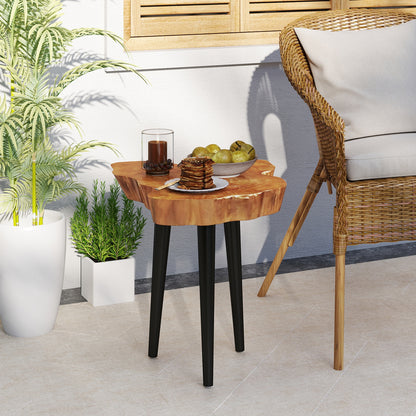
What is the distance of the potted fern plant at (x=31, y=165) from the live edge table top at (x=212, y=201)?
0.34 metres

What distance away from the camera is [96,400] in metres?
1.94

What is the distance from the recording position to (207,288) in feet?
6.43

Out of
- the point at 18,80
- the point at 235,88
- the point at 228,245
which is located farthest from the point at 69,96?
the point at 228,245

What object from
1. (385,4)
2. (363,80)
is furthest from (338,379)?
(385,4)

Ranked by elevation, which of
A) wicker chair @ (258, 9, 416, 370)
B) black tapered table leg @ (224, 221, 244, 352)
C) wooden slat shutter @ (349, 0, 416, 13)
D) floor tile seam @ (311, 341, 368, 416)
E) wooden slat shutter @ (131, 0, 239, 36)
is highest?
wooden slat shutter @ (349, 0, 416, 13)

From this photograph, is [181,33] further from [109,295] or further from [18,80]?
[109,295]

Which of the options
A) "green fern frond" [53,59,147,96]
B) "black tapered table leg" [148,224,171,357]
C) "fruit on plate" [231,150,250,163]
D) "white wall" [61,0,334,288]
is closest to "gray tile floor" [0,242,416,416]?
"black tapered table leg" [148,224,171,357]

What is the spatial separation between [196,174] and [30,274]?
678mm

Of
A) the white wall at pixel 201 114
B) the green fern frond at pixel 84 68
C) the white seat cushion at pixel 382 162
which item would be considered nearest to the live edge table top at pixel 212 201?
the white seat cushion at pixel 382 162

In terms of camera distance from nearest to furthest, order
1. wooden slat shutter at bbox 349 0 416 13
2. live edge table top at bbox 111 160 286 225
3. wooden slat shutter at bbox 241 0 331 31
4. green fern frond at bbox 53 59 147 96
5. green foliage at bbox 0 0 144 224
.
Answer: live edge table top at bbox 111 160 286 225 < green foliage at bbox 0 0 144 224 < green fern frond at bbox 53 59 147 96 < wooden slat shutter at bbox 241 0 331 31 < wooden slat shutter at bbox 349 0 416 13

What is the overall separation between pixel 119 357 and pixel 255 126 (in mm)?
1208

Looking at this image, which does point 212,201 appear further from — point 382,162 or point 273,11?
point 273,11

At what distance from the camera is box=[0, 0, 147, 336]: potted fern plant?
2129 millimetres

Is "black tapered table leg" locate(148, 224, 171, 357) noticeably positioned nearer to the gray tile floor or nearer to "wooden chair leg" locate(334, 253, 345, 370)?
the gray tile floor
